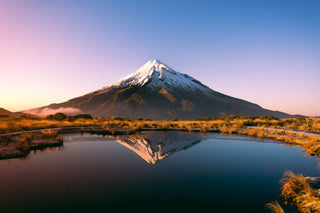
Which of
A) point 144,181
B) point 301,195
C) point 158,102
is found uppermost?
point 158,102

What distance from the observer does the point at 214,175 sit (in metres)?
A: 8.17

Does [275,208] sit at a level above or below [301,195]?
below

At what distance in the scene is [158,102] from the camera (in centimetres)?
15962

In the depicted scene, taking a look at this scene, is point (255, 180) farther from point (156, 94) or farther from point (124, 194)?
point (156, 94)

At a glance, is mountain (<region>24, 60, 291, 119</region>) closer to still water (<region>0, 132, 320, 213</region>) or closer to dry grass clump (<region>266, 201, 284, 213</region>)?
still water (<region>0, 132, 320, 213</region>)

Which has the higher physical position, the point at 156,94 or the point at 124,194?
the point at 156,94

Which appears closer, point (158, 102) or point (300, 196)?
point (300, 196)

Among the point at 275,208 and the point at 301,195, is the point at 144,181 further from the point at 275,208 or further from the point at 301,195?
the point at 301,195

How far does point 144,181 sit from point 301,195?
17.5 ft

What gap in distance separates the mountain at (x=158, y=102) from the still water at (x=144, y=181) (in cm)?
12827

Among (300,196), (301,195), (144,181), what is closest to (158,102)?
(144,181)

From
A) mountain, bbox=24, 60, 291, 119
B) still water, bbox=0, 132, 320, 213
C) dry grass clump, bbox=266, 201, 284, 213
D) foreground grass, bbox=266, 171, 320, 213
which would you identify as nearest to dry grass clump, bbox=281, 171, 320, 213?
foreground grass, bbox=266, 171, 320, 213

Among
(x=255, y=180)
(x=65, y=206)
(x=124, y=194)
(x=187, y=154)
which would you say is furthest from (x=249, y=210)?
(x=187, y=154)

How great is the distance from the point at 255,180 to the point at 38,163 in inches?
423
